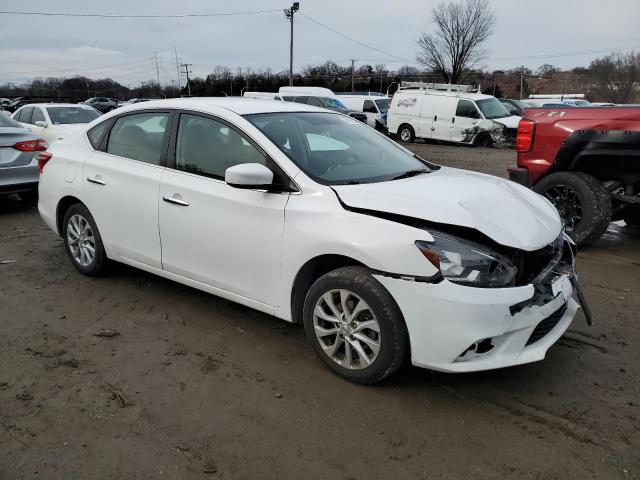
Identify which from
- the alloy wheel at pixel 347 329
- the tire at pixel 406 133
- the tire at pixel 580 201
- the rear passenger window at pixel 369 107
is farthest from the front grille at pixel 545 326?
the rear passenger window at pixel 369 107

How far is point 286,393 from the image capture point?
2990 millimetres

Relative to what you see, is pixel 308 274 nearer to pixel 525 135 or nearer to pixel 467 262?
pixel 467 262

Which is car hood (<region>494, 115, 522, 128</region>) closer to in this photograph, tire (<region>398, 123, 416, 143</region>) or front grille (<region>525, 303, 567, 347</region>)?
tire (<region>398, 123, 416, 143</region>)

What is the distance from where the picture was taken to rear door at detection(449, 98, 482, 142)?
60.1 ft

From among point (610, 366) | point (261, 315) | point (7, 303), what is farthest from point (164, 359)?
point (610, 366)

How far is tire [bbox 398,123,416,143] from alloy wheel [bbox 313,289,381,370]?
17.9 meters

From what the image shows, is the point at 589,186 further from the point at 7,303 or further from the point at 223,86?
the point at 223,86

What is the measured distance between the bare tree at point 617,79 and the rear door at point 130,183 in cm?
5065

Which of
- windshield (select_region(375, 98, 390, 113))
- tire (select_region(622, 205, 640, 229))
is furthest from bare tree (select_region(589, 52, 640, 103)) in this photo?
tire (select_region(622, 205, 640, 229))

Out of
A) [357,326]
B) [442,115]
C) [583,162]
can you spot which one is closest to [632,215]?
[583,162]

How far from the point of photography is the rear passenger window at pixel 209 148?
3.54 m

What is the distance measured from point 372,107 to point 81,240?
2109 cm

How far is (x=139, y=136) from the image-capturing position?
4.26 meters

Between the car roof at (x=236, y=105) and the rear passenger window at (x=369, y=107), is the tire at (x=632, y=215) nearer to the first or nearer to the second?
the car roof at (x=236, y=105)
